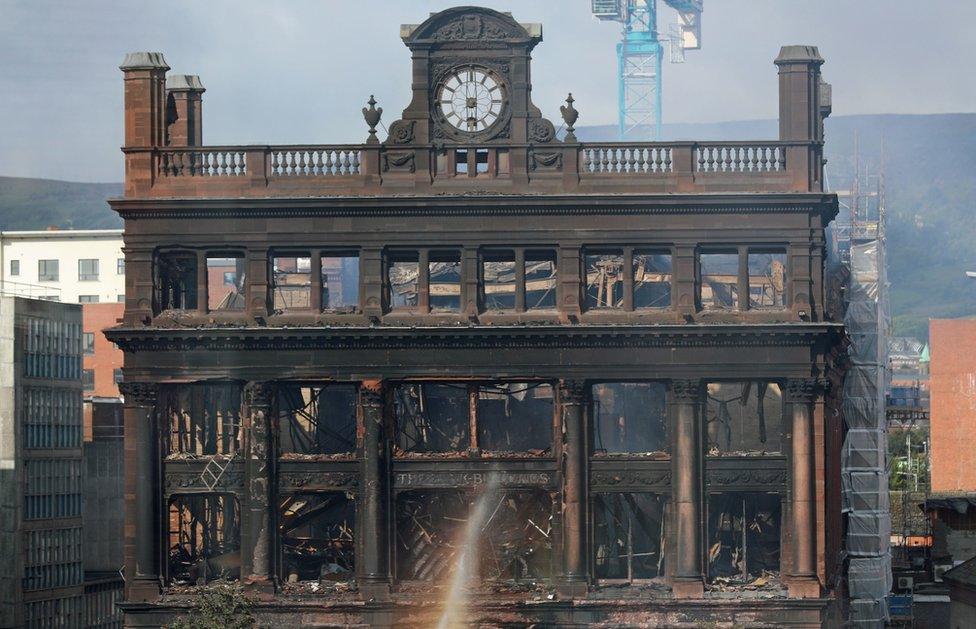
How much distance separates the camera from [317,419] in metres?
76.2

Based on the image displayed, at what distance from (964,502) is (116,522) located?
43.7m

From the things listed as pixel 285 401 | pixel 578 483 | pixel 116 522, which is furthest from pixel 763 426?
pixel 116 522

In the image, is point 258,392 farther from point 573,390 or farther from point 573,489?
point 573,489

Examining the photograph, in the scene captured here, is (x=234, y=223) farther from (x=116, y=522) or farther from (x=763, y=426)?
(x=116, y=522)

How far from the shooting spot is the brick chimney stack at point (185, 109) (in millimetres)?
77438

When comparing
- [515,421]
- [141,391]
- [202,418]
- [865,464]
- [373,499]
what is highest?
[141,391]

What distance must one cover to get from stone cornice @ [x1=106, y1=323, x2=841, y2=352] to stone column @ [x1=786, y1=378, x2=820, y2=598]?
180 centimetres

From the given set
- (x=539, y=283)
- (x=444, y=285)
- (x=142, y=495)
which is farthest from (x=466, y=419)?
(x=142, y=495)

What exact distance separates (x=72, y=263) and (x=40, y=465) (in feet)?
205

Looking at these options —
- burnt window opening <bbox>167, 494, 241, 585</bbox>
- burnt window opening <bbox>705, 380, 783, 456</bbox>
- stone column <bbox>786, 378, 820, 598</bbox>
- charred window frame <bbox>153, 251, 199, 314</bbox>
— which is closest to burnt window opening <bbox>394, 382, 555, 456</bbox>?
burnt window opening <bbox>705, 380, 783, 456</bbox>

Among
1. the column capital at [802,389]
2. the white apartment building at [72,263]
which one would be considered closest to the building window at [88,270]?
the white apartment building at [72,263]

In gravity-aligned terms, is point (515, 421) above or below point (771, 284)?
below

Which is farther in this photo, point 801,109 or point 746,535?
point 746,535

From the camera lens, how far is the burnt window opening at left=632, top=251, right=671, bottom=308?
254 ft
